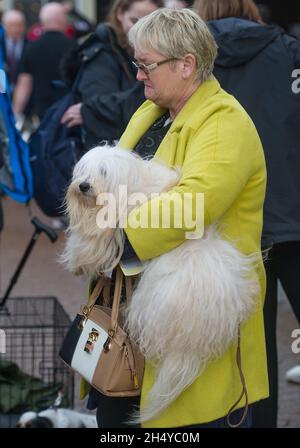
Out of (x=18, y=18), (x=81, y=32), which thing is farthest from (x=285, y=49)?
(x=18, y=18)

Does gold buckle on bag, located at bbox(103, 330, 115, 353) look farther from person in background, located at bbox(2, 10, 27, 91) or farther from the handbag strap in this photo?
person in background, located at bbox(2, 10, 27, 91)

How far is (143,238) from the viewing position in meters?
3.00

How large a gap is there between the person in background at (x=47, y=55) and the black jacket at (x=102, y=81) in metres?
4.81

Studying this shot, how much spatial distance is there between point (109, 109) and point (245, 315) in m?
2.00

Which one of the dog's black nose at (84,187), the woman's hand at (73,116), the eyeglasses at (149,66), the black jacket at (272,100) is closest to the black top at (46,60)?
the woman's hand at (73,116)

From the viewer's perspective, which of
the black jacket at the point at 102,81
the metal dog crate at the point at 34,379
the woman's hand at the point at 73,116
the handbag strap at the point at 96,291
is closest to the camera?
the handbag strap at the point at 96,291

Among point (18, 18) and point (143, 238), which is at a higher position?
point (143, 238)

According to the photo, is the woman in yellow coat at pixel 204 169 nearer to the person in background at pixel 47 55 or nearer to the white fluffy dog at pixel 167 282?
the white fluffy dog at pixel 167 282

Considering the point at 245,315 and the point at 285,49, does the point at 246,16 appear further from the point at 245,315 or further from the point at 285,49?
the point at 245,315

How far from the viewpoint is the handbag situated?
310 cm

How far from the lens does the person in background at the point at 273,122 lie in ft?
13.1

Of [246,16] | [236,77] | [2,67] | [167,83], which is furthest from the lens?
[2,67]

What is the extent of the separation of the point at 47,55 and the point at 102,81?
5.25 meters

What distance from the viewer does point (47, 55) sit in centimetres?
1034
